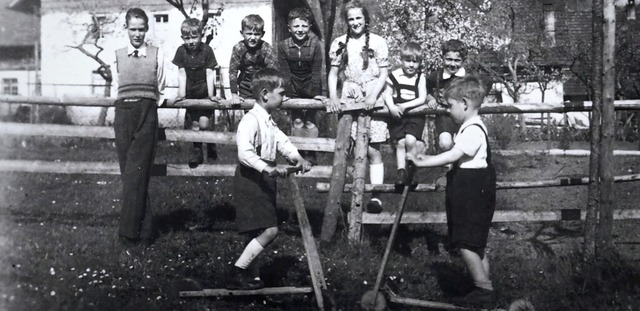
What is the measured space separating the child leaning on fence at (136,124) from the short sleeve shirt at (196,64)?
1.70 metres

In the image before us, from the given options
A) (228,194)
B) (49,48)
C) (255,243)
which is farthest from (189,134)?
(49,48)

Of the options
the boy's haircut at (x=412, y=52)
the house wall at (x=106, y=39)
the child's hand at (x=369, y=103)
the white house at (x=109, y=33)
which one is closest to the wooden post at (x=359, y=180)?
the child's hand at (x=369, y=103)

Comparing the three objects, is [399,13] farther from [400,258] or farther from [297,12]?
[400,258]

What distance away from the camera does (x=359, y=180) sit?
Answer: 630cm

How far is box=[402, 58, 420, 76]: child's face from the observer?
6.59 meters

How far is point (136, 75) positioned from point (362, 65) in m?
2.32

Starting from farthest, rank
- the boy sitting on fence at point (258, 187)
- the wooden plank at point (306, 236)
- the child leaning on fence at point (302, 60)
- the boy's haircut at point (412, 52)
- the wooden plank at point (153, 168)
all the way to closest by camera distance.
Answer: the child leaning on fence at point (302, 60), the wooden plank at point (153, 168), the boy's haircut at point (412, 52), the boy sitting on fence at point (258, 187), the wooden plank at point (306, 236)

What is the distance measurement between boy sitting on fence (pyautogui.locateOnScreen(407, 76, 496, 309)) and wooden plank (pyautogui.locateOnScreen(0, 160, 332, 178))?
236 cm

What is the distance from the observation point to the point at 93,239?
6.20 metres

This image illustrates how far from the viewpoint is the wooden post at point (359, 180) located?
6250 millimetres

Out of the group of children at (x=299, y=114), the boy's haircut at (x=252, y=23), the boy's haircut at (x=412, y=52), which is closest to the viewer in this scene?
the group of children at (x=299, y=114)

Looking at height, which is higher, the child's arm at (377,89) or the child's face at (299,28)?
the child's face at (299,28)

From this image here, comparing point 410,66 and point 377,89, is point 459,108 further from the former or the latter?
point 410,66

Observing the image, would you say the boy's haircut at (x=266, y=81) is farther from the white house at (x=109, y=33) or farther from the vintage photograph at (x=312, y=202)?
the white house at (x=109, y=33)
